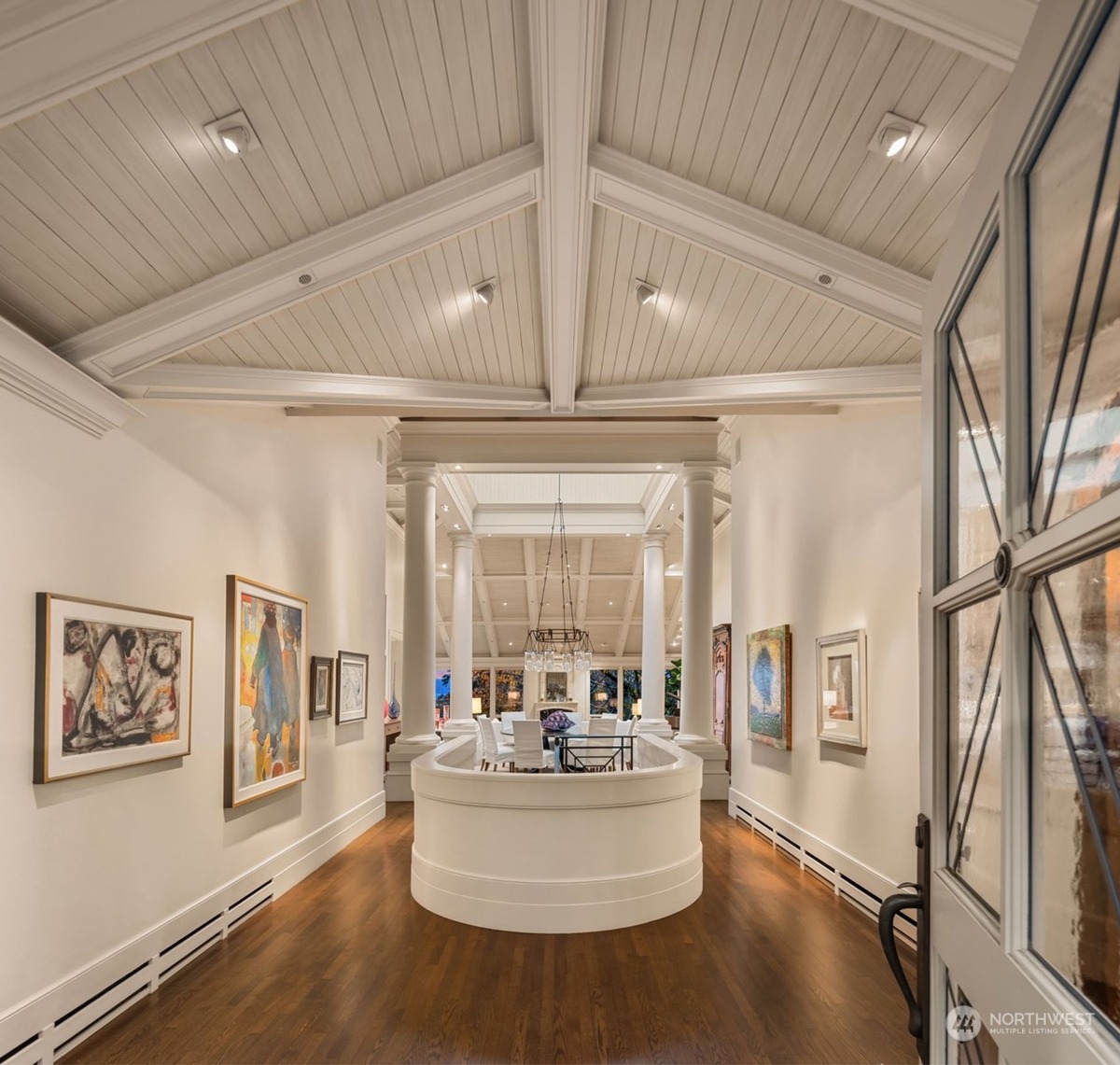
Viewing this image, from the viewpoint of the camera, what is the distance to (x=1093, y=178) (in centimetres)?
82

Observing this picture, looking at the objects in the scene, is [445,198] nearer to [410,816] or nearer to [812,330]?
[812,330]

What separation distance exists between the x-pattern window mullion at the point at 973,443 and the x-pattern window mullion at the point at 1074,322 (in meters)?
0.15

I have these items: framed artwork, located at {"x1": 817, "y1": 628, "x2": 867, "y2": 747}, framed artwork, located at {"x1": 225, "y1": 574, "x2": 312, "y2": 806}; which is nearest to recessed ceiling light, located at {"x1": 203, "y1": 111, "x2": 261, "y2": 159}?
framed artwork, located at {"x1": 225, "y1": 574, "x2": 312, "y2": 806}

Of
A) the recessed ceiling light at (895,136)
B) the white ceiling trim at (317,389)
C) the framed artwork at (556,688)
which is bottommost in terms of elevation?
the framed artwork at (556,688)

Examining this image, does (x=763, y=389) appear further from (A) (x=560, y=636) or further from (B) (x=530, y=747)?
(A) (x=560, y=636)

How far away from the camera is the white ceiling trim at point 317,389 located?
4.10 metres

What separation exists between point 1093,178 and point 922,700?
0.94 m

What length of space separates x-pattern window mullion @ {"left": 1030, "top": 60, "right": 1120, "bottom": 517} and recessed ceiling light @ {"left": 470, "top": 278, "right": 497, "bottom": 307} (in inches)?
129

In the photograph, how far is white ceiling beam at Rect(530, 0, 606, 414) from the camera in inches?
94.3

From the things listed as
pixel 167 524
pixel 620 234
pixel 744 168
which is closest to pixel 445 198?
pixel 620 234

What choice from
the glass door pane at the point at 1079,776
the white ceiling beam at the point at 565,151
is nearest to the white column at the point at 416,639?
the white ceiling beam at the point at 565,151

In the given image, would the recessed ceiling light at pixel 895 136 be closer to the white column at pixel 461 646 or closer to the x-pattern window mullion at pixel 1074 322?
the x-pattern window mullion at pixel 1074 322

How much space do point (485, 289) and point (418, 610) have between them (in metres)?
6.33

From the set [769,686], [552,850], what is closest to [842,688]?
[769,686]
